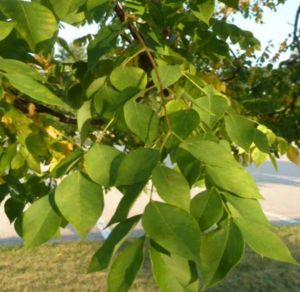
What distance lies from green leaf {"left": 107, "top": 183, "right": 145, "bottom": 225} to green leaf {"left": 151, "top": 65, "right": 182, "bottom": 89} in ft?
0.92

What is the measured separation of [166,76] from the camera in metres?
1.05

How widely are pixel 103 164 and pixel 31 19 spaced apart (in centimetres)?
32


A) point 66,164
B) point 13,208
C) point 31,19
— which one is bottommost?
point 13,208

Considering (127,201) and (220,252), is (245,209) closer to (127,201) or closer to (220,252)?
(220,252)

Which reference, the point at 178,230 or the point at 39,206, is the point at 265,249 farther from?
the point at 39,206

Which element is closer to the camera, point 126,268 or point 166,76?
point 126,268

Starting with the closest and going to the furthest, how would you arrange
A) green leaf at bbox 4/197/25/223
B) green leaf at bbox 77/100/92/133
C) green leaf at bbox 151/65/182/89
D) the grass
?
green leaf at bbox 151/65/182/89
green leaf at bbox 77/100/92/133
green leaf at bbox 4/197/25/223
the grass

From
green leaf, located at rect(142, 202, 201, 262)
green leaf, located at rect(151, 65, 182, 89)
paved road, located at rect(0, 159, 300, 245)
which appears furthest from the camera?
paved road, located at rect(0, 159, 300, 245)

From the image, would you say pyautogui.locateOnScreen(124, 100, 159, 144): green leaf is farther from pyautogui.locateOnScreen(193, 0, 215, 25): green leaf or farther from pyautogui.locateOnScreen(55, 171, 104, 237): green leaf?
pyautogui.locateOnScreen(193, 0, 215, 25): green leaf

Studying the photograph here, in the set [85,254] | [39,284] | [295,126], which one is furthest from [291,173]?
[295,126]

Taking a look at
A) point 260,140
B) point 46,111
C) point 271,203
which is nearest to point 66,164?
point 260,140

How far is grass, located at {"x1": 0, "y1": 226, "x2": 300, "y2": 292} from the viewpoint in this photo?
5.26 m

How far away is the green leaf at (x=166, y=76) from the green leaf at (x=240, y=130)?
0.17 m

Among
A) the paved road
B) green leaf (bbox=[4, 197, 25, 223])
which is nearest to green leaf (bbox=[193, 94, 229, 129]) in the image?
green leaf (bbox=[4, 197, 25, 223])
